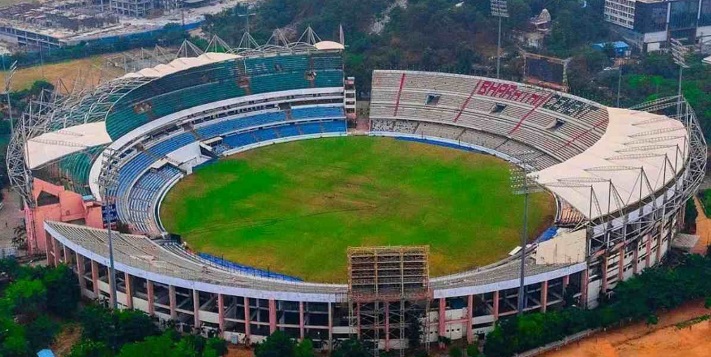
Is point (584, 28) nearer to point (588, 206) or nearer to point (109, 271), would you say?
point (588, 206)

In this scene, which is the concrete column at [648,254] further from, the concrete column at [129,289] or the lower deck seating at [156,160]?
the lower deck seating at [156,160]

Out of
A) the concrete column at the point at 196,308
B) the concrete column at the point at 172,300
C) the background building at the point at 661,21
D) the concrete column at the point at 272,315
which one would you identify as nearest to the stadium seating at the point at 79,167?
the concrete column at the point at 172,300

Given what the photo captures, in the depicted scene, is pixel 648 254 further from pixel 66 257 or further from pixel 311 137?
pixel 311 137

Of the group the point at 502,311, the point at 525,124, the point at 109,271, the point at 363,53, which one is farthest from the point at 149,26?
the point at 502,311

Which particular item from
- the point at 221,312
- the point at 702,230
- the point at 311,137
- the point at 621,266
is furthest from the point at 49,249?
the point at 702,230

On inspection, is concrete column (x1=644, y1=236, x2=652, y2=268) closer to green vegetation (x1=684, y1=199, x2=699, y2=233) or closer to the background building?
Answer: green vegetation (x1=684, y1=199, x2=699, y2=233)

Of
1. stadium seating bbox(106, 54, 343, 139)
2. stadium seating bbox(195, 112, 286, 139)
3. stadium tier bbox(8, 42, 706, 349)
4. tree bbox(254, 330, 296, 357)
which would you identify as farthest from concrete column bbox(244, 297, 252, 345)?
stadium seating bbox(195, 112, 286, 139)
